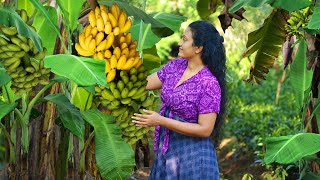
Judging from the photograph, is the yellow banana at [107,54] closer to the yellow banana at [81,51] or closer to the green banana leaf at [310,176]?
the yellow banana at [81,51]

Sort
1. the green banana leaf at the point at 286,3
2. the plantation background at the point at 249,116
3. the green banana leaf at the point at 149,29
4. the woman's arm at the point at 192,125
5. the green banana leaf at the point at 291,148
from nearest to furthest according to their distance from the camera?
A: 1. the woman's arm at the point at 192,125
2. the green banana leaf at the point at 286,3
3. the green banana leaf at the point at 291,148
4. the green banana leaf at the point at 149,29
5. the plantation background at the point at 249,116

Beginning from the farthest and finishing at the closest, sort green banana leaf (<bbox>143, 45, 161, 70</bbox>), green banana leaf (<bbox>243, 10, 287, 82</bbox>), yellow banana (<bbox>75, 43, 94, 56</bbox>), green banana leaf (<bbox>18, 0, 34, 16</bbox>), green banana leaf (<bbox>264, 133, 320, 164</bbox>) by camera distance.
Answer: green banana leaf (<bbox>243, 10, 287, 82</bbox>)
green banana leaf (<bbox>143, 45, 161, 70</bbox>)
green banana leaf (<bbox>18, 0, 34, 16</bbox>)
green banana leaf (<bbox>264, 133, 320, 164</bbox>)
yellow banana (<bbox>75, 43, 94, 56</bbox>)

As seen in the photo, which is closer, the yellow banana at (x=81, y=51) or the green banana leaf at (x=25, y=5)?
the yellow banana at (x=81, y=51)

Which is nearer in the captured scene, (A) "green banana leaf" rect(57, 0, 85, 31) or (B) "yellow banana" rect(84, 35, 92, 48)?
(B) "yellow banana" rect(84, 35, 92, 48)

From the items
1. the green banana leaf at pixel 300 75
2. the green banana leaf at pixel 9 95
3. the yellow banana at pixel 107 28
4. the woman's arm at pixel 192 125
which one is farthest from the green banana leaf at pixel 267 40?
the green banana leaf at pixel 9 95

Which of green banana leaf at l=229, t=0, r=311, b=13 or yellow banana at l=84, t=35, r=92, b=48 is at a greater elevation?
green banana leaf at l=229, t=0, r=311, b=13

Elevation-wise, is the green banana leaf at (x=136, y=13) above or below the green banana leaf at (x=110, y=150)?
above

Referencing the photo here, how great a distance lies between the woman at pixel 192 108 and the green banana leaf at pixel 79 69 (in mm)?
305

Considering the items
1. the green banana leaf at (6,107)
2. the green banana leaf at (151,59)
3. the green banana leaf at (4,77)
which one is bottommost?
the green banana leaf at (6,107)

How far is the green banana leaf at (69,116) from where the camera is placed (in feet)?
11.2

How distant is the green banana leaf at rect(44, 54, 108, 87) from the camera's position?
3004 millimetres

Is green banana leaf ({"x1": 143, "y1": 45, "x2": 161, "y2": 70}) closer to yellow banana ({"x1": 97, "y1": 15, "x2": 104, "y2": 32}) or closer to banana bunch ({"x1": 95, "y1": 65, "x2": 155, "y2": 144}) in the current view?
banana bunch ({"x1": 95, "y1": 65, "x2": 155, "y2": 144})

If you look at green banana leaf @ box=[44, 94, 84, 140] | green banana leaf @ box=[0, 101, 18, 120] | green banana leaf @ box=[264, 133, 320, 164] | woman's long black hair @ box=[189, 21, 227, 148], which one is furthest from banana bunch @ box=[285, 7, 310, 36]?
green banana leaf @ box=[0, 101, 18, 120]

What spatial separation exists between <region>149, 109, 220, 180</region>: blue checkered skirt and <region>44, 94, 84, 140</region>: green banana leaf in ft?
1.29
